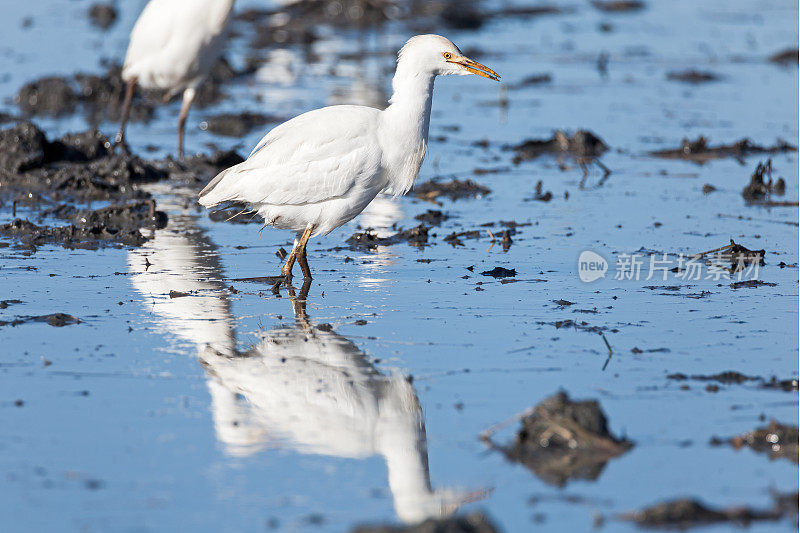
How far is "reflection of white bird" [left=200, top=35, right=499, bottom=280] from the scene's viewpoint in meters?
6.88

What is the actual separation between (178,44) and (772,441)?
8.31 meters

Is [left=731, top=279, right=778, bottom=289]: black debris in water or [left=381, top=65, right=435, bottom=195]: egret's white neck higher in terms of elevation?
[left=381, top=65, right=435, bottom=195]: egret's white neck

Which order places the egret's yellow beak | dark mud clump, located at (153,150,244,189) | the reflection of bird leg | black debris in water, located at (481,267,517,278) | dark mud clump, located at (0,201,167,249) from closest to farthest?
the reflection of bird leg < the egret's yellow beak < black debris in water, located at (481,267,517,278) < dark mud clump, located at (0,201,167,249) < dark mud clump, located at (153,150,244,189)

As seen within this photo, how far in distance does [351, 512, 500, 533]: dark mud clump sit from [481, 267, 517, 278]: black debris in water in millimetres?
3636

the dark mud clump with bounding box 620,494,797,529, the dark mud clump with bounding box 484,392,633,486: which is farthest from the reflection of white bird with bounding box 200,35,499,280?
the dark mud clump with bounding box 620,494,797,529

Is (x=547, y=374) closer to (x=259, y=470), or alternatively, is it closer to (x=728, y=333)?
(x=728, y=333)

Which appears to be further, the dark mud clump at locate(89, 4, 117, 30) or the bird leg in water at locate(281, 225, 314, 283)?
the dark mud clump at locate(89, 4, 117, 30)

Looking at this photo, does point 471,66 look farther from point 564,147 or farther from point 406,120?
point 564,147

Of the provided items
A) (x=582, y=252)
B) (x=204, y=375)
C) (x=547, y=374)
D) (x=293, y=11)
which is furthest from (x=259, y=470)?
(x=293, y=11)

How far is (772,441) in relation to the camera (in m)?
4.49

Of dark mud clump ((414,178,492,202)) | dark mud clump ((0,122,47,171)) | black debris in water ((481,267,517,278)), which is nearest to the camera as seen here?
black debris in water ((481,267,517,278))

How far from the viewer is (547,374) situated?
17.5 ft

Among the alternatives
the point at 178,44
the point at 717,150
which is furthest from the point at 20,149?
the point at 717,150

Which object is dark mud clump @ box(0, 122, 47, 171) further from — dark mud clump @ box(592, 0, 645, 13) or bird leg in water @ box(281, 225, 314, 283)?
dark mud clump @ box(592, 0, 645, 13)
